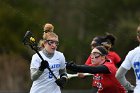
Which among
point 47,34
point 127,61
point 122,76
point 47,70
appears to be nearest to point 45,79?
point 47,70

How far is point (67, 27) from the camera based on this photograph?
34.8 m

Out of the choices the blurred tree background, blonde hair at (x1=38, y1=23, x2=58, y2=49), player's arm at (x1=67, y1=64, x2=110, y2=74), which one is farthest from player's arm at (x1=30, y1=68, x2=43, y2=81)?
the blurred tree background

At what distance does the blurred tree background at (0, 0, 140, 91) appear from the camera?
25562mm

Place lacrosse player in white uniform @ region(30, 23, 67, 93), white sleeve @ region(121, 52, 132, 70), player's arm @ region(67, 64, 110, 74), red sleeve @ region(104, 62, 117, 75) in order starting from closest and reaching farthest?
white sleeve @ region(121, 52, 132, 70)
player's arm @ region(67, 64, 110, 74)
red sleeve @ region(104, 62, 117, 75)
lacrosse player in white uniform @ region(30, 23, 67, 93)

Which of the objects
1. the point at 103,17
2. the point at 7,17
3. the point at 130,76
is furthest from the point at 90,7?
the point at 7,17

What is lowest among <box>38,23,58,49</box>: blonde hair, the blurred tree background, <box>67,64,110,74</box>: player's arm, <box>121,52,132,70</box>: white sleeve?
the blurred tree background

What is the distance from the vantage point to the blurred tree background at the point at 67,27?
25562 millimetres

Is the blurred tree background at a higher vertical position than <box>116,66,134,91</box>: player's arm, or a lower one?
lower

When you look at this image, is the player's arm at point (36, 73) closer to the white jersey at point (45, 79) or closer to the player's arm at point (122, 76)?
the white jersey at point (45, 79)

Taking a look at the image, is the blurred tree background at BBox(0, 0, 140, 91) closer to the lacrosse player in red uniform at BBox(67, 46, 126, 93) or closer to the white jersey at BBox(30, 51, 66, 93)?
the white jersey at BBox(30, 51, 66, 93)

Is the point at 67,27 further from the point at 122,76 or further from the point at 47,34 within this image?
the point at 122,76

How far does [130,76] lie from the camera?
100 ft

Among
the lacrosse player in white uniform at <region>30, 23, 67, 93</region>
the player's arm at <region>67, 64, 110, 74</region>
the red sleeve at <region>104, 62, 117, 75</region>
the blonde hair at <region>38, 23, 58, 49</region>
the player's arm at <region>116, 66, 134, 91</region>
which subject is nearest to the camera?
the player's arm at <region>116, 66, 134, 91</region>

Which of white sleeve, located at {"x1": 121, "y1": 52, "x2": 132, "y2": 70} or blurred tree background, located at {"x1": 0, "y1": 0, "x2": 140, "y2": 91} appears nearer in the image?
white sleeve, located at {"x1": 121, "y1": 52, "x2": 132, "y2": 70}
